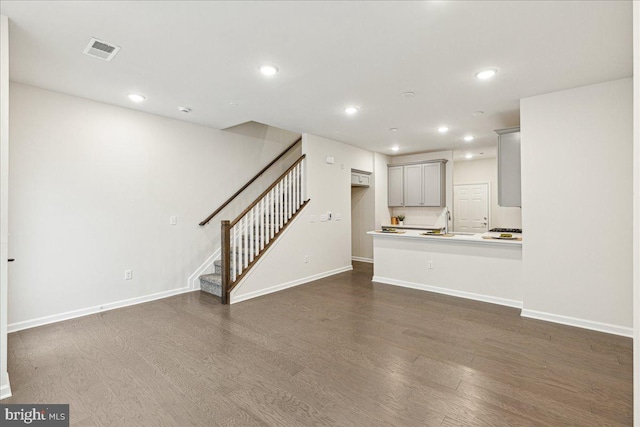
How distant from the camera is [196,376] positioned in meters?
2.34

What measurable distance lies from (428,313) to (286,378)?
7.09 ft

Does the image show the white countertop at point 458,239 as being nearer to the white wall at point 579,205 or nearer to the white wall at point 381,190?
the white wall at point 579,205

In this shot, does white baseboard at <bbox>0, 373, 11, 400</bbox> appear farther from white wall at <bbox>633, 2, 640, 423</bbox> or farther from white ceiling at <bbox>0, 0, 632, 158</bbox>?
white wall at <bbox>633, 2, 640, 423</bbox>

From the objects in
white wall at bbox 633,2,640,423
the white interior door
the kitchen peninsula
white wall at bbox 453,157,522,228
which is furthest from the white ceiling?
the white interior door

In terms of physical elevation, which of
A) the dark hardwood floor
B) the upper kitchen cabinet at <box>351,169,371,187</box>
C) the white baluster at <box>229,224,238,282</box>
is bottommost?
the dark hardwood floor

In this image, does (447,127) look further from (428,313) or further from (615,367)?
(615,367)

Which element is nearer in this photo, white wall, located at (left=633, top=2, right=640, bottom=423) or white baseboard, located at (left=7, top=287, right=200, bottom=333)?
white wall, located at (left=633, top=2, right=640, bottom=423)

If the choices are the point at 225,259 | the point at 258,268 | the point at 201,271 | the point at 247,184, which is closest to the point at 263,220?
the point at 258,268

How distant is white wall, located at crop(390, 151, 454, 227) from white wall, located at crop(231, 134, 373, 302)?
158 cm

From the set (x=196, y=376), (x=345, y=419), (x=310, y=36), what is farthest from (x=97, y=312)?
(x=310, y=36)

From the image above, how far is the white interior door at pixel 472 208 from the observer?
8188mm

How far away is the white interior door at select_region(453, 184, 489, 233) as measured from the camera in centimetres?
819

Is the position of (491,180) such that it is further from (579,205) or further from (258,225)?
(258,225)

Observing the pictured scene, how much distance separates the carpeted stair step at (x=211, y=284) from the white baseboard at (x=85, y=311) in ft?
1.09
